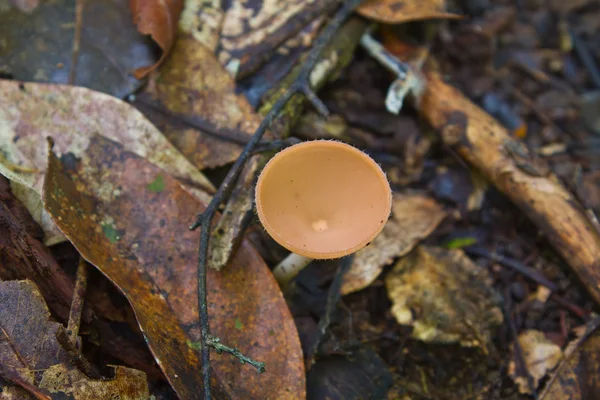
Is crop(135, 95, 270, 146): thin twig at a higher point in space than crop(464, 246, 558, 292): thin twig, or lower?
higher

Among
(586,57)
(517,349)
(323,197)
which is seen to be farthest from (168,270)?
(586,57)

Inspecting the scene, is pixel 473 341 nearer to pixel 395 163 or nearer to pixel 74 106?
pixel 395 163

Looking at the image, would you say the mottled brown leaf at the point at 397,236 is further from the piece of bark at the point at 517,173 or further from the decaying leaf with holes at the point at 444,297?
the piece of bark at the point at 517,173

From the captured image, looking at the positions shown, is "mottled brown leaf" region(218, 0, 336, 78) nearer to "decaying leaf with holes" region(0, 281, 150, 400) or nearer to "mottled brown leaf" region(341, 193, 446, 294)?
"mottled brown leaf" region(341, 193, 446, 294)

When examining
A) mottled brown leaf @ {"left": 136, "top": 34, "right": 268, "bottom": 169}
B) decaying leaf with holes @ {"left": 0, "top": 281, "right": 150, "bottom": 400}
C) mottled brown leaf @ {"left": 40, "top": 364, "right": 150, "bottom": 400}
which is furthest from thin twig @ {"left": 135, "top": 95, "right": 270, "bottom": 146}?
mottled brown leaf @ {"left": 40, "top": 364, "right": 150, "bottom": 400}

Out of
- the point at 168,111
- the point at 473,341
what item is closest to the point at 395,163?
the point at 473,341

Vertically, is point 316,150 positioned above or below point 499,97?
above
